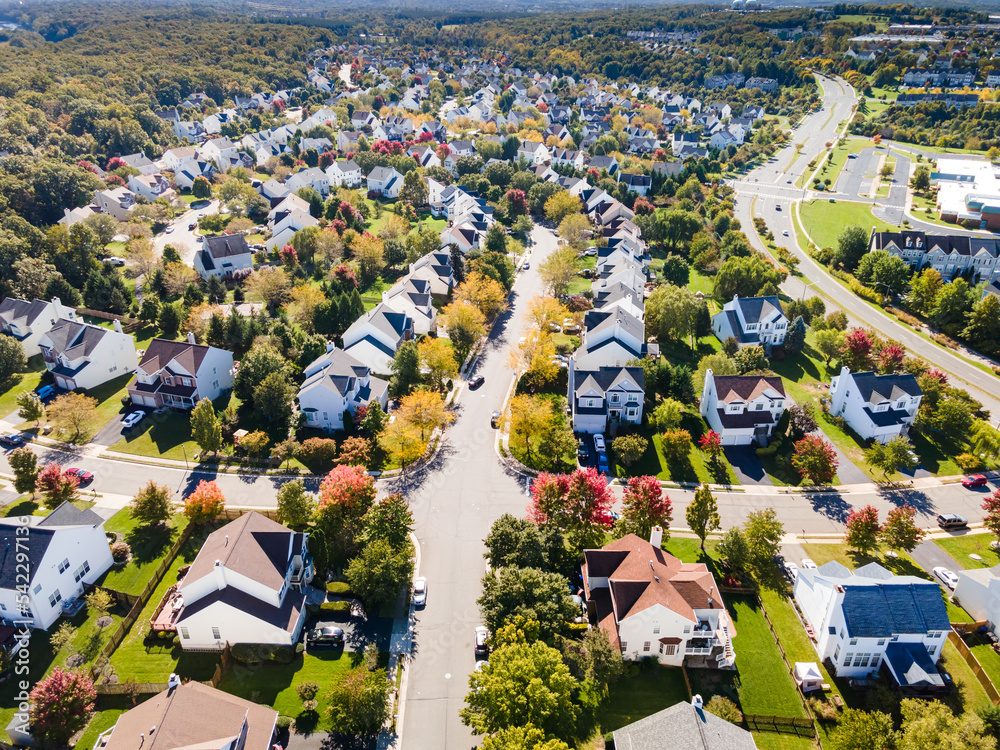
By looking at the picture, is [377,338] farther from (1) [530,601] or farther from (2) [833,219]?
(2) [833,219]

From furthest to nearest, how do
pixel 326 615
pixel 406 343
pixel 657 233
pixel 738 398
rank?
pixel 657 233 → pixel 406 343 → pixel 738 398 → pixel 326 615

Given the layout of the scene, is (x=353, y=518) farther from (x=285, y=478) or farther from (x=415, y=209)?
(x=415, y=209)

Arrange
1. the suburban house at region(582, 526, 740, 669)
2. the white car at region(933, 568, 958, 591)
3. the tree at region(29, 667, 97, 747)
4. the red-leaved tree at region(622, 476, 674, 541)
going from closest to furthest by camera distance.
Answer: the tree at region(29, 667, 97, 747) < the suburban house at region(582, 526, 740, 669) < the white car at region(933, 568, 958, 591) < the red-leaved tree at region(622, 476, 674, 541)

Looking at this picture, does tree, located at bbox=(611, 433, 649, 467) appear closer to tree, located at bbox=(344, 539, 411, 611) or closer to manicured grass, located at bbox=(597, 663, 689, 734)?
manicured grass, located at bbox=(597, 663, 689, 734)

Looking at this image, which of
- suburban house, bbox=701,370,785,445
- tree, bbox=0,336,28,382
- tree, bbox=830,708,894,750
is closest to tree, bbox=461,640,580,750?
tree, bbox=830,708,894,750

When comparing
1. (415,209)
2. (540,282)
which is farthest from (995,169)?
(415,209)
